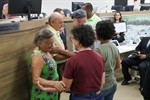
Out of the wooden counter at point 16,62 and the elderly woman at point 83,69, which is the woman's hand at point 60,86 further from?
the wooden counter at point 16,62

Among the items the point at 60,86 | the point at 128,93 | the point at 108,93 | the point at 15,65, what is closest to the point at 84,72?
the point at 60,86

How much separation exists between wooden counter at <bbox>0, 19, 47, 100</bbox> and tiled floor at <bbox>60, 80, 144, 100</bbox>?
1.79 meters

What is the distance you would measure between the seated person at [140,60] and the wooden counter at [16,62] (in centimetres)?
252

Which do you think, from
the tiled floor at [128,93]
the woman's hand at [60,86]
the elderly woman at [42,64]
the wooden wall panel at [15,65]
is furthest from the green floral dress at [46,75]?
the tiled floor at [128,93]

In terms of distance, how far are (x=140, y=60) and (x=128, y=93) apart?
0.76 metres

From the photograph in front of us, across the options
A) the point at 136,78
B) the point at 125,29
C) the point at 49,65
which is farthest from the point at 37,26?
the point at 125,29

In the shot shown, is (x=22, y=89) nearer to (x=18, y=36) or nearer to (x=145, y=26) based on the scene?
(x=18, y=36)

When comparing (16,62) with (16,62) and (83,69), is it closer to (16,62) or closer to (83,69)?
(16,62)

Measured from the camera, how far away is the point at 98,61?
1945 mm

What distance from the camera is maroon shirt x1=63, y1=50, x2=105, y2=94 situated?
181 centimetres

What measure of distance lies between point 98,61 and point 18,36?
3.11 feet

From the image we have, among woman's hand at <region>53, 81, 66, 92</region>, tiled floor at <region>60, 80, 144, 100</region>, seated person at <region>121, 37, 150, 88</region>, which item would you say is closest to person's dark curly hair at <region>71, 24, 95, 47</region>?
woman's hand at <region>53, 81, 66, 92</region>

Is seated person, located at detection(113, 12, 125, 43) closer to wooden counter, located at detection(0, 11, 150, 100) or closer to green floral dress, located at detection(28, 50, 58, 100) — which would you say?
wooden counter, located at detection(0, 11, 150, 100)

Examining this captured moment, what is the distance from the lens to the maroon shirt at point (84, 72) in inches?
71.2
